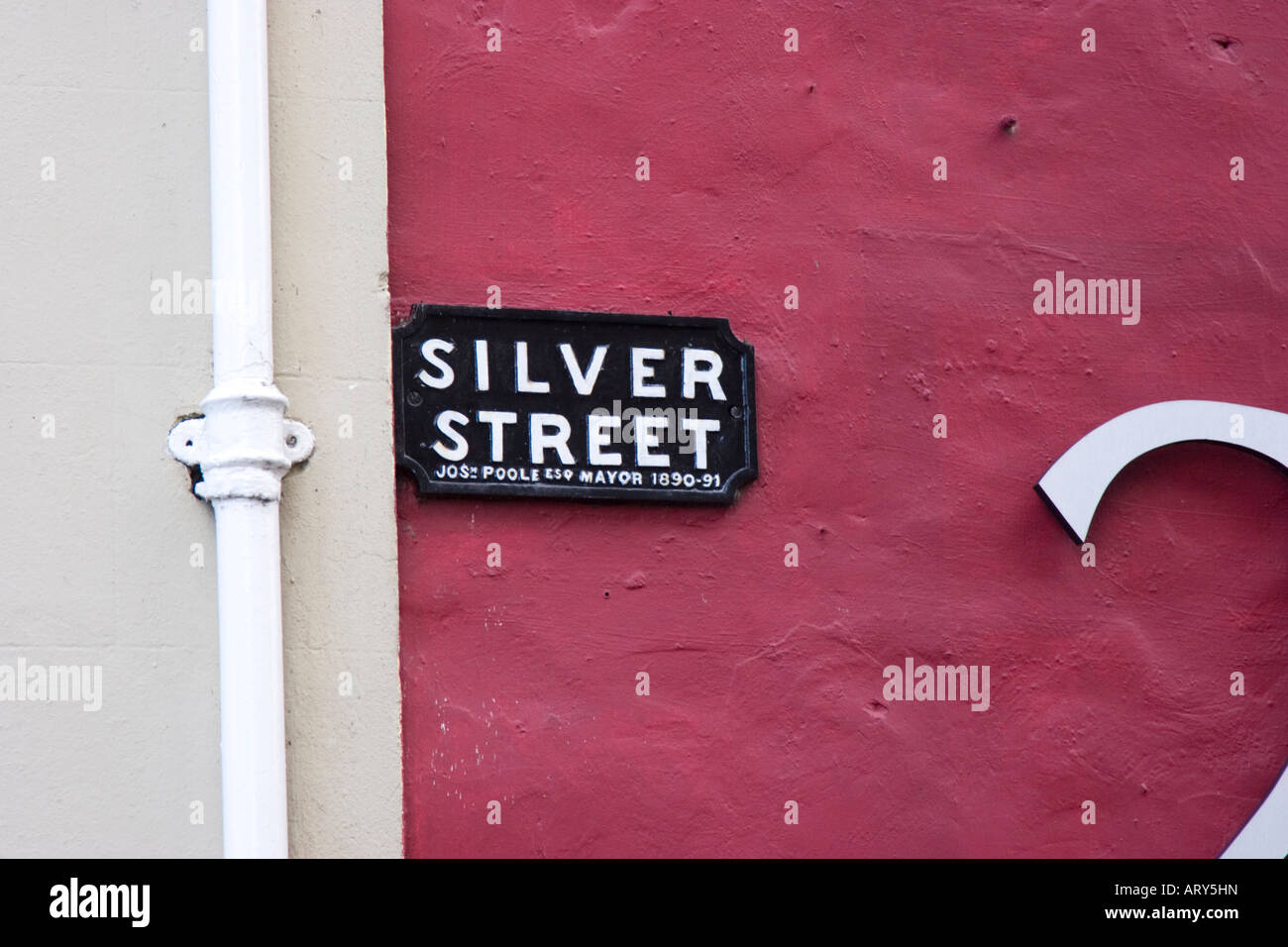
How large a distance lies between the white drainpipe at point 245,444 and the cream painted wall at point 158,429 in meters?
0.09

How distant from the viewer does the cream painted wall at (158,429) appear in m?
5.07

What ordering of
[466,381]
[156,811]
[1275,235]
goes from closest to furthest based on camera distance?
[156,811] → [466,381] → [1275,235]

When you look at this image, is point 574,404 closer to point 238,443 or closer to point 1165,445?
point 238,443

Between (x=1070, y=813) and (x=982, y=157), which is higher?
(x=982, y=157)

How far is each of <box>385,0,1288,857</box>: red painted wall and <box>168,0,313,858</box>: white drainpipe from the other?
1.38ft

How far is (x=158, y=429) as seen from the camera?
207 inches

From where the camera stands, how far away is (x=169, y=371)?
209 inches

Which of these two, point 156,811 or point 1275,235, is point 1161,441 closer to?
point 1275,235

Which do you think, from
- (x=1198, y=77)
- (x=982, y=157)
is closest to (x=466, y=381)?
(x=982, y=157)

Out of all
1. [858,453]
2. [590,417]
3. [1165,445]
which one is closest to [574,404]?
[590,417]

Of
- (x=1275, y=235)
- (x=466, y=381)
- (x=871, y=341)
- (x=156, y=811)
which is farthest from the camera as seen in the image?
(x=1275, y=235)

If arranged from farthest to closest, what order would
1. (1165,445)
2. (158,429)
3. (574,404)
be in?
1. (1165,445)
2. (574,404)
3. (158,429)

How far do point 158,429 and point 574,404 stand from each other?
44.5 inches
